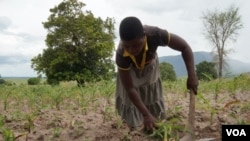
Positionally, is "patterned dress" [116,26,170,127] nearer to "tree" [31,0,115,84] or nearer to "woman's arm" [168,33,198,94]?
"woman's arm" [168,33,198,94]

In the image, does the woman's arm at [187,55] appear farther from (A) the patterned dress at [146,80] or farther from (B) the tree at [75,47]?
(B) the tree at [75,47]

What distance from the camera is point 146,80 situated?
151 inches

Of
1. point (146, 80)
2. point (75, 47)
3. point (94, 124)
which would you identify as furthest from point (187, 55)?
point (75, 47)

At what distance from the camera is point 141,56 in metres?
3.46

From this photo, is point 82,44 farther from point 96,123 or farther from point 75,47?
point 96,123

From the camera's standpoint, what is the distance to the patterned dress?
331 cm

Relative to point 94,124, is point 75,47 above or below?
above

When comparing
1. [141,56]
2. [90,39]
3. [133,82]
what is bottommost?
[133,82]

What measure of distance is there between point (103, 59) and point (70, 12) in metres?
4.61

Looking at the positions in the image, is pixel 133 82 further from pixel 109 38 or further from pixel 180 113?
pixel 109 38

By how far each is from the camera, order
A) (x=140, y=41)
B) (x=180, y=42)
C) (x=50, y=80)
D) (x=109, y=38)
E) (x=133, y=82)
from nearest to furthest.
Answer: (x=140, y=41), (x=180, y=42), (x=133, y=82), (x=50, y=80), (x=109, y=38)

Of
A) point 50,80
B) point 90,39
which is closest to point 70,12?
point 90,39

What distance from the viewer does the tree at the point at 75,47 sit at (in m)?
25.4

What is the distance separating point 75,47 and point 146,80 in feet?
→ 76.3
